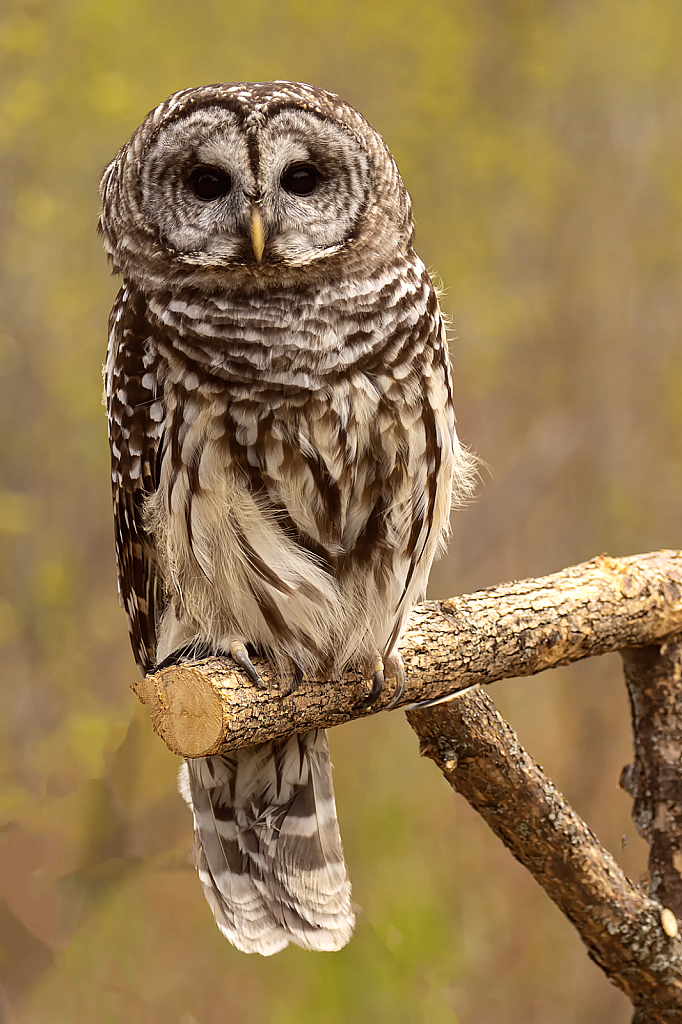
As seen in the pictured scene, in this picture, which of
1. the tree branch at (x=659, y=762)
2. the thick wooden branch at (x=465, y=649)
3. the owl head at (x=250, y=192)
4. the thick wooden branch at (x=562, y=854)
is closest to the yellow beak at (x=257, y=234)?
the owl head at (x=250, y=192)

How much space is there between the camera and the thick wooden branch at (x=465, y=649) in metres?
1.65

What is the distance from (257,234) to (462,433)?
232 centimetres

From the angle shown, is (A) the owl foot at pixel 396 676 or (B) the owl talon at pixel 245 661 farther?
(A) the owl foot at pixel 396 676

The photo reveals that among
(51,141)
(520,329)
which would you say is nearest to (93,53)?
(51,141)

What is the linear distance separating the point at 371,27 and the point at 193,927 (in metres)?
3.58

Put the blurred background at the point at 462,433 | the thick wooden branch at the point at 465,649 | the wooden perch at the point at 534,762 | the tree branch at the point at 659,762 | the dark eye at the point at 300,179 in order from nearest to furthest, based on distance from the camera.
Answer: the thick wooden branch at the point at 465,649 < the dark eye at the point at 300,179 < the wooden perch at the point at 534,762 < the tree branch at the point at 659,762 < the blurred background at the point at 462,433

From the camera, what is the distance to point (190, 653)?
202 centimetres

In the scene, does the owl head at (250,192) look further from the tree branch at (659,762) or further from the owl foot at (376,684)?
the tree branch at (659,762)

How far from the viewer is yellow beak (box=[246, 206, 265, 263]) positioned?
5.41 feet

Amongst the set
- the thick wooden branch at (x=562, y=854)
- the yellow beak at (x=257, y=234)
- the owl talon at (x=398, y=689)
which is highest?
the yellow beak at (x=257, y=234)

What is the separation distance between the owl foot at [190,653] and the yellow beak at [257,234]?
2.70ft

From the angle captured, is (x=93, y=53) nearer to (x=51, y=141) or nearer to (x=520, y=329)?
(x=51, y=141)

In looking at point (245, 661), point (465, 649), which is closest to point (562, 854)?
point (465, 649)

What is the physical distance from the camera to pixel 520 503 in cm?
384
